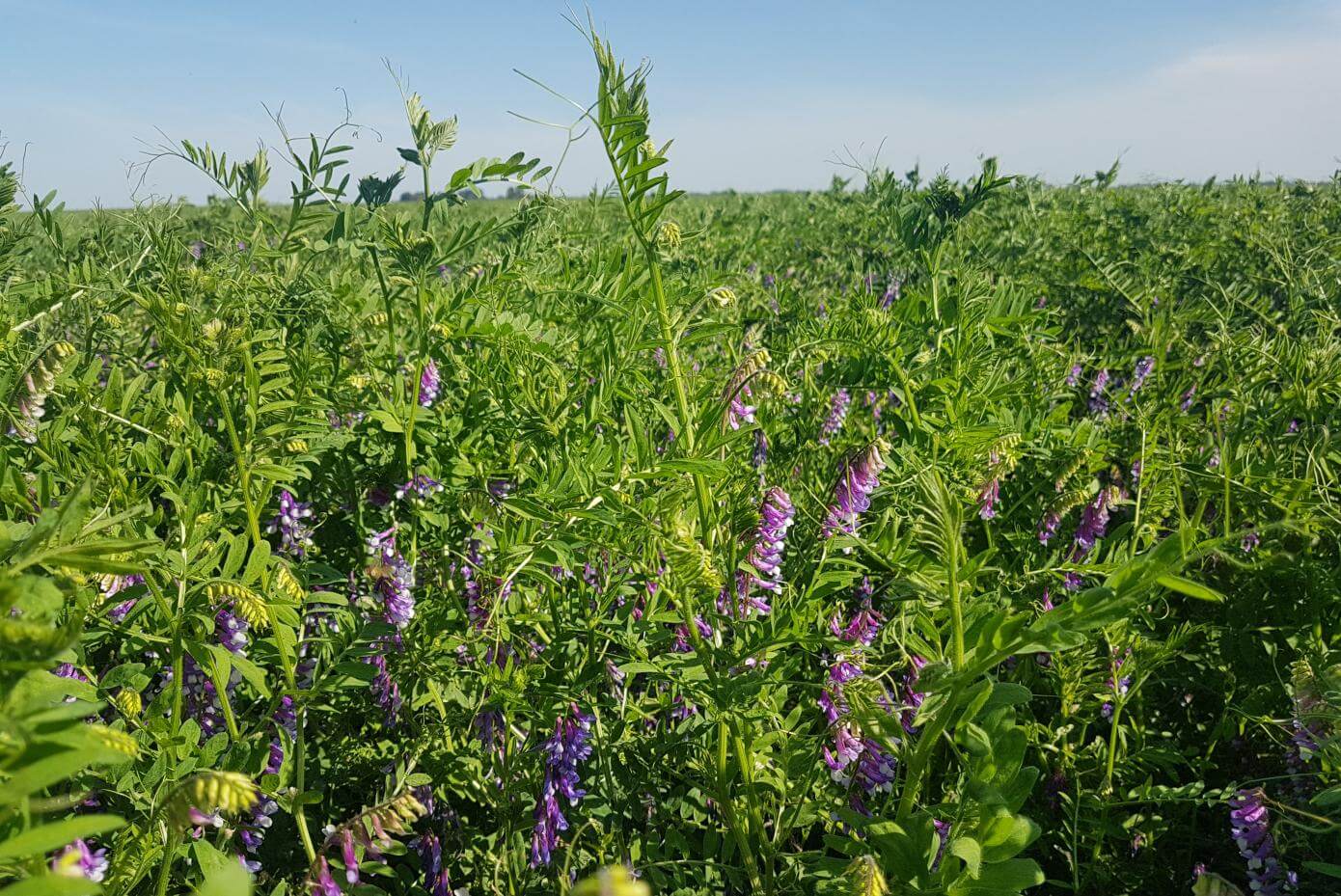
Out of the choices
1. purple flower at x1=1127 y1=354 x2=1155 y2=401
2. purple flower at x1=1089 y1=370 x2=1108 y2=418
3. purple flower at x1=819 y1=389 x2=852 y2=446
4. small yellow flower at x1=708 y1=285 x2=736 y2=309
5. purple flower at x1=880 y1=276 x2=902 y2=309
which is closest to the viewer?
small yellow flower at x1=708 y1=285 x2=736 y2=309

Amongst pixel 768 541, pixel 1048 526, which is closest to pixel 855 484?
pixel 768 541

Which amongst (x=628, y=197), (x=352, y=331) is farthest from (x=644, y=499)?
(x=352, y=331)

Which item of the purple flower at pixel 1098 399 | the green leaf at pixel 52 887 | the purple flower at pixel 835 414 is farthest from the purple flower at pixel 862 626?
the purple flower at pixel 1098 399

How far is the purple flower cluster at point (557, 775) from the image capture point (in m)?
1.71

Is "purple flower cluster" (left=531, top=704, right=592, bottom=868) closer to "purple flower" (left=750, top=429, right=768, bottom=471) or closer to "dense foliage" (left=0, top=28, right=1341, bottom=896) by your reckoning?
"dense foliage" (left=0, top=28, right=1341, bottom=896)

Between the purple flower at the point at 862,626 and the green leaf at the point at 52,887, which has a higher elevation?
the green leaf at the point at 52,887

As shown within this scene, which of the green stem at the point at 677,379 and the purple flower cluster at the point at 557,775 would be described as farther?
the purple flower cluster at the point at 557,775

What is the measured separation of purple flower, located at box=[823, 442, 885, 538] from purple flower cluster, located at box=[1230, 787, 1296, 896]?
840 millimetres

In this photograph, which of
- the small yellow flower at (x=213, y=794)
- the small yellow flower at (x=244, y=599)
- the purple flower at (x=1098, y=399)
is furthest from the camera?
the purple flower at (x=1098, y=399)

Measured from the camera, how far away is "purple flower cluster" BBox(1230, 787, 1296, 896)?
5.21 feet

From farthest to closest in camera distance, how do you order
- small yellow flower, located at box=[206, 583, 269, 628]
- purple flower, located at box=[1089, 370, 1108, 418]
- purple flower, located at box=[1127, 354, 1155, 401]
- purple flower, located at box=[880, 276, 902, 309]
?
1. purple flower, located at box=[880, 276, 902, 309]
2. purple flower, located at box=[1089, 370, 1108, 418]
3. purple flower, located at box=[1127, 354, 1155, 401]
4. small yellow flower, located at box=[206, 583, 269, 628]

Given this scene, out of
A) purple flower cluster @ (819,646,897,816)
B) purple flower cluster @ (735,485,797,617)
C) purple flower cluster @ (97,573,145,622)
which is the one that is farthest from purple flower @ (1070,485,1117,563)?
purple flower cluster @ (97,573,145,622)

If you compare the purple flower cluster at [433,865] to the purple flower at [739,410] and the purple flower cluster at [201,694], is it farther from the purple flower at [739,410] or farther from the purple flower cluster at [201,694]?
the purple flower at [739,410]

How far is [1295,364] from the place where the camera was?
212 cm
